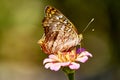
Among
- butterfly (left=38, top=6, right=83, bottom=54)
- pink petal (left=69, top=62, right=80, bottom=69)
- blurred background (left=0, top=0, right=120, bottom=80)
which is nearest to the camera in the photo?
pink petal (left=69, top=62, right=80, bottom=69)

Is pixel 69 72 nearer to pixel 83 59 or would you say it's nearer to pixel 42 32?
pixel 83 59

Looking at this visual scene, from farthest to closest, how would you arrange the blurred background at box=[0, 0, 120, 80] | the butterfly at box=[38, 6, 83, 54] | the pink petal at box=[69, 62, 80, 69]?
the blurred background at box=[0, 0, 120, 80]
the butterfly at box=[38, 6, 83, 54]
the pink petal at box=[69, 62, 80, 69]

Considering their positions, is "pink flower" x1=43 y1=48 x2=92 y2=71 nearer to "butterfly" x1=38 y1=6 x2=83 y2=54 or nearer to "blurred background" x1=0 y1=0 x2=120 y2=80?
"butterfly" x1=38 y1=6 x2=83 y2=54

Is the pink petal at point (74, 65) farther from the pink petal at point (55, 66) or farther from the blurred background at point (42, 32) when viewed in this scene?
the blurred background at point (42, 32)

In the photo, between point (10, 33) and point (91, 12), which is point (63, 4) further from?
point (10, 33)

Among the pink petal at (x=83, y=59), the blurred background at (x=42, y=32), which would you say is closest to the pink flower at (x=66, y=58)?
the pink petal at (x=83, y=59)

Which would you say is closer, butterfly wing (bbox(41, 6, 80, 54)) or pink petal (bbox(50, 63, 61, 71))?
pink petal (bbox(50, 63, 61, 71))

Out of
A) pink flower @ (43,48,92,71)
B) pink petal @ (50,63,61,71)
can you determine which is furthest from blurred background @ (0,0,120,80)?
pink petal @ (50,63,61,71)

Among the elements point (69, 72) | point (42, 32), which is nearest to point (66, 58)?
point (69, 72)
